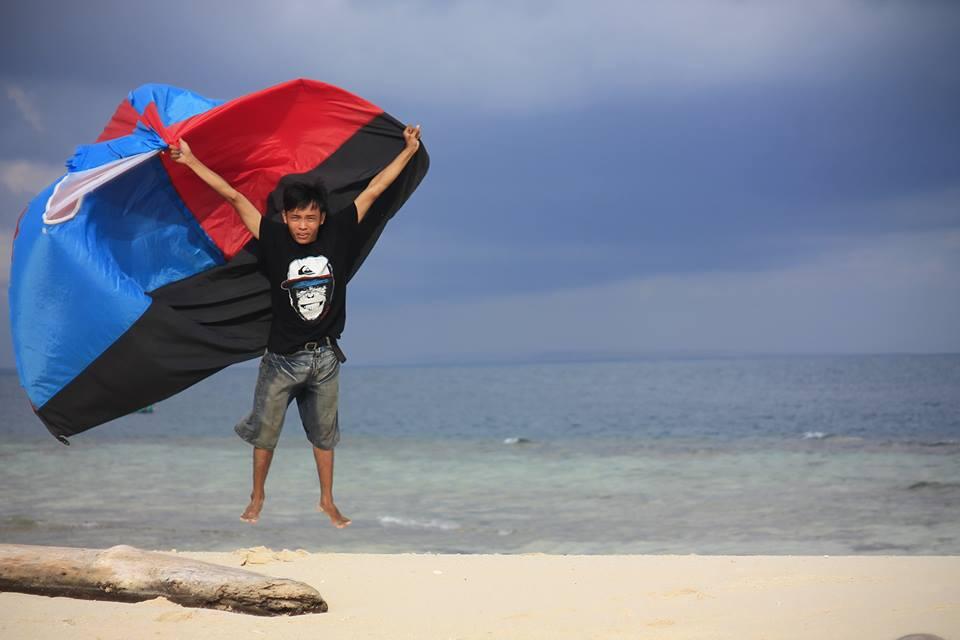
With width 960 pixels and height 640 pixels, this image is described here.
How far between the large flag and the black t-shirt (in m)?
0.27

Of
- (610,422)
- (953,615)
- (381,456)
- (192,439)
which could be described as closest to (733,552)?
(953,615)

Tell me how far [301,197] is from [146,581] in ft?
7.49

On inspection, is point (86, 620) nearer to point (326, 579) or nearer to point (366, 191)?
point (326, 579)

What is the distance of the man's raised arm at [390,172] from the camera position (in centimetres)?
520

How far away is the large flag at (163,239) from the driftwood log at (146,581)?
736 millimetres

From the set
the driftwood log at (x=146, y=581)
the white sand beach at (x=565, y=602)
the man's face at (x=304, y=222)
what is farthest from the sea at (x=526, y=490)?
the man's face at (x=304, y=222)

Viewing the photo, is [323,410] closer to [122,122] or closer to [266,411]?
[266,411]

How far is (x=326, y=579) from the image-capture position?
6.21m

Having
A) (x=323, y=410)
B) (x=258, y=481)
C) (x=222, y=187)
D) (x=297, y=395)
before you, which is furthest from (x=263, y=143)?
(x=258, y=481)

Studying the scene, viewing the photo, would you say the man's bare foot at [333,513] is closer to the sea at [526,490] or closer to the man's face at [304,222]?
the man's face at [304,222]

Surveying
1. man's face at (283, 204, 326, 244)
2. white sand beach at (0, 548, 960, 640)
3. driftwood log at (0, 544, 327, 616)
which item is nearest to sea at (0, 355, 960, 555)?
white sand beach at (0, 548, 960, 640)

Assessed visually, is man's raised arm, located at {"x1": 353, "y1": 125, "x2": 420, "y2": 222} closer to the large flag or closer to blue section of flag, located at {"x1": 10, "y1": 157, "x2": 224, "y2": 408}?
the large flag

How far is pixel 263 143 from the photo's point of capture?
525 cm

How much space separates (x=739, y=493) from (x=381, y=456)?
960 cm
